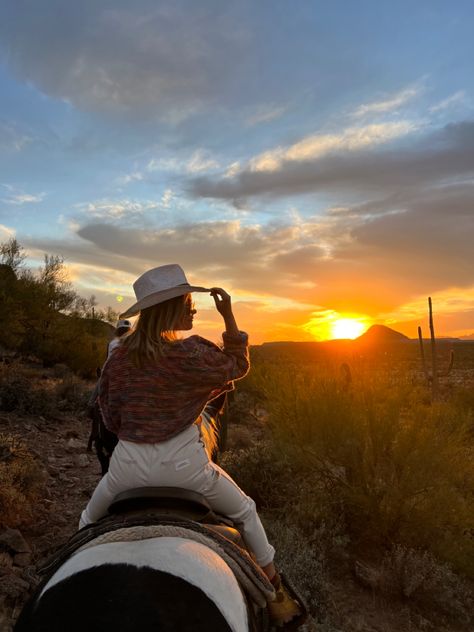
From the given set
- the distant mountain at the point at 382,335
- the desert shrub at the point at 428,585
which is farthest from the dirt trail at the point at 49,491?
the distant mountain at the point at 382,335

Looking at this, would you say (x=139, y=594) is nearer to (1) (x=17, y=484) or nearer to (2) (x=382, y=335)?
Answer: (1) (x=17, y=484)

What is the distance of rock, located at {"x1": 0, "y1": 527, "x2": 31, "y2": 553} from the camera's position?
19.1ft

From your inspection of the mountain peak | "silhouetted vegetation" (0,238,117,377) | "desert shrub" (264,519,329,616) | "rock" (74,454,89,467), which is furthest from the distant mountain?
"desert shrub" (264,519,329,616)

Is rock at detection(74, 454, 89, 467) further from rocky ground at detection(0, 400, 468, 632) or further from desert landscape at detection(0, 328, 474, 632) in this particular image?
desert landscape at detection(0, 328, 474, 632)

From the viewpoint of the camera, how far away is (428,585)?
5.61 meters

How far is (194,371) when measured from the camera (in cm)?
287

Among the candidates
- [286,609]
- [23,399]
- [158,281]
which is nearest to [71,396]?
[23,399]

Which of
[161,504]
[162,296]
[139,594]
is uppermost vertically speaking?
[162,296]

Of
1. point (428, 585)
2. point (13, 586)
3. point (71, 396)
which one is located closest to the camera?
point (13, 586)

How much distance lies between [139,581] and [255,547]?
1.23 meters

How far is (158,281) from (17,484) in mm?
5348

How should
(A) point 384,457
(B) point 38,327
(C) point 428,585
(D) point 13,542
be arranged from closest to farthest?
(C) point 428,585, (D) point 13,542, (A) point 384,457, (B) point 38,327

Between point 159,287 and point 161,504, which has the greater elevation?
point 159,287

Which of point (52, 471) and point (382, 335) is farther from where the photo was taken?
point (382, 335)
